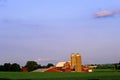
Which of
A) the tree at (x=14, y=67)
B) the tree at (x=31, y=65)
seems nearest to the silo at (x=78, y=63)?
the tree at (x=31, y=65)

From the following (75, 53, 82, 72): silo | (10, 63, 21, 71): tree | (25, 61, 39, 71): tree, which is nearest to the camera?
(10, 63, 21, 71): tree

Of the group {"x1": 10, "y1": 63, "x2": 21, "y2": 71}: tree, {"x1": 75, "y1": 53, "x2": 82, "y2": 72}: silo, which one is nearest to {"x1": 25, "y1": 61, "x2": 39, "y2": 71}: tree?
{"x1": 75, "y1": 53, "x2": 82, "y2": 72}: silo

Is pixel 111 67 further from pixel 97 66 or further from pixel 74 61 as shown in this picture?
pixel 74 61

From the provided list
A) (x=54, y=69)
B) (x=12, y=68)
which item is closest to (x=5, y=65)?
(x=12, y=68)

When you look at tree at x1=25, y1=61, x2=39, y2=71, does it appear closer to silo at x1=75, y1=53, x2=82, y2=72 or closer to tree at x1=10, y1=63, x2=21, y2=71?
silo at x1=75, y1=53, x2=82, y2=72

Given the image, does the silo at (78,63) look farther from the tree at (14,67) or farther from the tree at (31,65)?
the tree at (14,67)

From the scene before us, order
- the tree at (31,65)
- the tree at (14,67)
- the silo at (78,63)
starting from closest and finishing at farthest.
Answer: the tree at (14,67) < the silo at (78,63) < the tree at (31,65)

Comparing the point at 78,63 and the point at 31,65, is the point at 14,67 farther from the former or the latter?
the point at 31,65

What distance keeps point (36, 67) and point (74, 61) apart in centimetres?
1699

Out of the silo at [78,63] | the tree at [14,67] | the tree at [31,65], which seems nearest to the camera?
the tree at [14,67]

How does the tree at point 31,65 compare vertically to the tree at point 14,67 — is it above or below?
above

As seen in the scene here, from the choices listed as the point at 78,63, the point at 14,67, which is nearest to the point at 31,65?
the point at 78,63

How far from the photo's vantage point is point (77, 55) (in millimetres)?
114125

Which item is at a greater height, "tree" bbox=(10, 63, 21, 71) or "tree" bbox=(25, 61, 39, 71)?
"tree" bbox=(25, 61, 39, 71)
